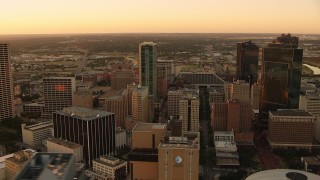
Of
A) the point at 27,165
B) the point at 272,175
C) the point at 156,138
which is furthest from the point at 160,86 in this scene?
the point at 27,165

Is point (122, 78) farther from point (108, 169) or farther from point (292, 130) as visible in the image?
point (108, 169)

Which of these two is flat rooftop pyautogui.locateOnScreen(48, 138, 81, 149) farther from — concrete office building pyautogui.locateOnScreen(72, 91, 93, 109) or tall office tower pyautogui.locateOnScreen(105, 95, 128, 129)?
concrete office building pyautogui.locateOnScreen(72, 91, 93, 109)

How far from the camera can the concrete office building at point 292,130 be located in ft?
38.9

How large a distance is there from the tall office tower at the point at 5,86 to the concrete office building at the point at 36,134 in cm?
262

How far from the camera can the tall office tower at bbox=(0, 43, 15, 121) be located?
14711 mm

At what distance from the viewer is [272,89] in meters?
14.6

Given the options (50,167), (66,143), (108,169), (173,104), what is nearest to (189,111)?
(173,104)

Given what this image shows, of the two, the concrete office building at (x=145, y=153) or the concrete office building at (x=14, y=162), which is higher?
the concrete office building at (x=145, y=153)

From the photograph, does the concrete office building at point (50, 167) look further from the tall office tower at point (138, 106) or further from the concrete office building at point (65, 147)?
the tall office tower at point (138, 106)

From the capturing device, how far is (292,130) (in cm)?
1195

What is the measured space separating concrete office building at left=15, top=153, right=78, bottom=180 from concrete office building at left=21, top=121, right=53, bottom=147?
10103 mm

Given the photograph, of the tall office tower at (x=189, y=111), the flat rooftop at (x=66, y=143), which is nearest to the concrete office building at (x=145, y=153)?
the flat rooftop at (x=66, y=143)

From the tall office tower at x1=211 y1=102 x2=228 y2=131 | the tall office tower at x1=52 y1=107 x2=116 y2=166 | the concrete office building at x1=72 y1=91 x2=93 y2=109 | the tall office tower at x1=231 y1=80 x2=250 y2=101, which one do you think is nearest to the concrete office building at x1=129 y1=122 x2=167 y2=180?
A: the tall office tower at x1=52 y1=107 x2=116 y2=166

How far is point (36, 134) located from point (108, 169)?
392 cm
